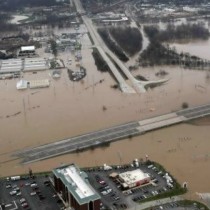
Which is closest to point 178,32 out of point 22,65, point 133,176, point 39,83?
point 22,65

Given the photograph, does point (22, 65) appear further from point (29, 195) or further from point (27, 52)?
point (29, 195)

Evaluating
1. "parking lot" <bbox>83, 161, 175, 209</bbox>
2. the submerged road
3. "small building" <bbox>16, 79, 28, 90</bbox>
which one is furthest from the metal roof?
"parking lot" <bbox>83, 161, 175, 209</bbox>

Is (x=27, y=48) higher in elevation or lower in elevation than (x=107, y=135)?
higher

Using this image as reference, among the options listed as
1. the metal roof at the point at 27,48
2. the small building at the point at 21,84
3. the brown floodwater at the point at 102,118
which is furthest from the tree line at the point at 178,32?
the small building at the point at 21,84

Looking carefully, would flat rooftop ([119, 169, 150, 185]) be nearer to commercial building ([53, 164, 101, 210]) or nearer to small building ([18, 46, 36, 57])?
commercial building ([53, 164, 101, 210])

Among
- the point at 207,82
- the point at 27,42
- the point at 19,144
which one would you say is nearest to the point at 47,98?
the point at 19,144
